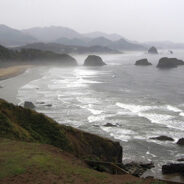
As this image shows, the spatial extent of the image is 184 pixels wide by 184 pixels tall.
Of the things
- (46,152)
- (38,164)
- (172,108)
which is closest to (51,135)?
(46,152)

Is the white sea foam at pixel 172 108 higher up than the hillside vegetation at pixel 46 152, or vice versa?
the hillside vegetation at pixel 46 152

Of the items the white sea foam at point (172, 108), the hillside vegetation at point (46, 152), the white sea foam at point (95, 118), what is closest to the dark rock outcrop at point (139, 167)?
the hillside vegetation at point (46, 152)

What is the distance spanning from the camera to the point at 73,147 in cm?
1956

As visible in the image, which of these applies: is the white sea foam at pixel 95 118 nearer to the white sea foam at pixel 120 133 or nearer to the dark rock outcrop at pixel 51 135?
the white sea foam at pixel 120 133

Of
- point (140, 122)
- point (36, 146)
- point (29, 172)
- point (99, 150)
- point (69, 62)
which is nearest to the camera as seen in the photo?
point (29, 172)

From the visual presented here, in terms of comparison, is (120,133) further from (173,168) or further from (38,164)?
(38,164)

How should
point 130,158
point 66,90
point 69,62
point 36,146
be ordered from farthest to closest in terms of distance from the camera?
point 69,62 < point 66,90 < point 130,158 < point 36,146

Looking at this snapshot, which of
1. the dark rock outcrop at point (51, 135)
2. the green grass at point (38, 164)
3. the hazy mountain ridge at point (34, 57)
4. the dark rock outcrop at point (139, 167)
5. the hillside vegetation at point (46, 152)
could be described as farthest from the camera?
the hazy mountain ridge at point (34, 57)

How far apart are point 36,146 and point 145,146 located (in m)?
14.5

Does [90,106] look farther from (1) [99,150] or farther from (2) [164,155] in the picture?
(1) [99,150]

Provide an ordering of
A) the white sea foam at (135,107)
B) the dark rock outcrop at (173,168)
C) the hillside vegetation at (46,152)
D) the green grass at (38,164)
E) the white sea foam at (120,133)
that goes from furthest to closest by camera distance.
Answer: the white sea foam at (135,107) → the white sea foam at (120,133) → the dark rock outcrop at (173,168) → the green grass at (38,164) → the hillside vegetation at (46,152)

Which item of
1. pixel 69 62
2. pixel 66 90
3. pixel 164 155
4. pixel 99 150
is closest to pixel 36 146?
pixel 99 150

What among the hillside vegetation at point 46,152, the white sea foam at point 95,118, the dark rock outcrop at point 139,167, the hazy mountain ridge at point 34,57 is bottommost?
the dark rock outcrop at point 139,167

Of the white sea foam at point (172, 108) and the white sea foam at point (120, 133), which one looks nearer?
the white sea foam at point (120, 133)
